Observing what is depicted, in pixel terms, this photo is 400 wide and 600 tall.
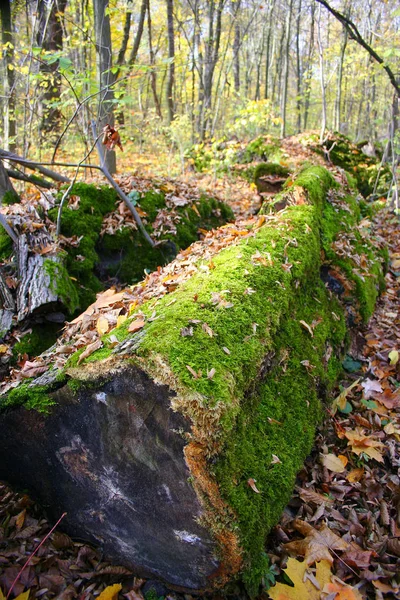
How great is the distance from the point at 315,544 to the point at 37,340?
3.22 m

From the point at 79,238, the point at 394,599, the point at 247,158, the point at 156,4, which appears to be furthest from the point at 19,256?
the point at 156,4

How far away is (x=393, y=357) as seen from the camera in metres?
4.08

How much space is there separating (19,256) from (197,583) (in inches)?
148

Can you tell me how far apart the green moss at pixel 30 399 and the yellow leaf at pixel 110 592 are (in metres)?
1.08

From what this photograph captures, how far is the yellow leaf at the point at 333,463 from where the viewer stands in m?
2.96

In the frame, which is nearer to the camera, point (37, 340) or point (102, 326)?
point (102, 326)

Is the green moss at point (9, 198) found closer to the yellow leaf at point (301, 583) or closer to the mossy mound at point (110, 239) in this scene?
the mossy mound at point (110, 239)

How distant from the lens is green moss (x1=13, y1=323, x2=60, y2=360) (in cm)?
402

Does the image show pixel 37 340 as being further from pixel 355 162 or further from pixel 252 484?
pixel 355 162

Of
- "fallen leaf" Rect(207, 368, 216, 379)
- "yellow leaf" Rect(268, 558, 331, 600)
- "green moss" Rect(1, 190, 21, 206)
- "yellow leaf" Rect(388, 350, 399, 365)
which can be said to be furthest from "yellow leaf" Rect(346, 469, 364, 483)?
"green moss" Rect(1, 190, 21, 206)

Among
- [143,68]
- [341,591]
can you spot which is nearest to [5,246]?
[143,68]

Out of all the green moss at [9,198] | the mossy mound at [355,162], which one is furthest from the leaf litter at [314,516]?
the mossy mound at [355,162]

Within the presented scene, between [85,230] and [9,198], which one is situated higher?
[9,198]

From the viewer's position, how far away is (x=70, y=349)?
281 cm
